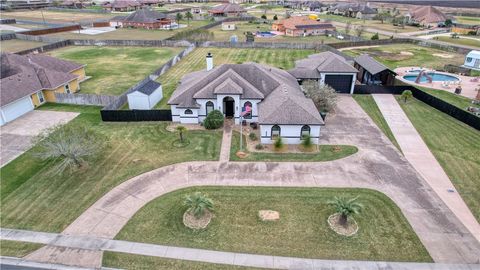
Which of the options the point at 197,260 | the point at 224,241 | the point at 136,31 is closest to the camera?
the point at 197,260

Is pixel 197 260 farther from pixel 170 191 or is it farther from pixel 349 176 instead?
pixel 349 176

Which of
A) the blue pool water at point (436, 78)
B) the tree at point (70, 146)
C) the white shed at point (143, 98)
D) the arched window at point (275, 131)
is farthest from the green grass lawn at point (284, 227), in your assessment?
the blue pool water at point (436, 78)

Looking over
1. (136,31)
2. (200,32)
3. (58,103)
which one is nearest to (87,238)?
(58,103)

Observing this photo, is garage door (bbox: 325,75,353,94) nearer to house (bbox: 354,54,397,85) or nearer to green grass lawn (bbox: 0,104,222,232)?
house (bbox: 354,54,397,85)

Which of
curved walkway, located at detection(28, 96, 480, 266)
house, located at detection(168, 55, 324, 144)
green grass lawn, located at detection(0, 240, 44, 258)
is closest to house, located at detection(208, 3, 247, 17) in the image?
house, located at detection(168, 55, 324, 144)

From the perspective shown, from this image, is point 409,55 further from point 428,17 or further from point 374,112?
point 428,17

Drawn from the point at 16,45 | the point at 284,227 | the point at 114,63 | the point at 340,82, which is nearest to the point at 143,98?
the point at 284,227
